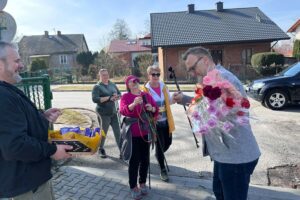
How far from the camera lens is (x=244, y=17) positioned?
2906 cm

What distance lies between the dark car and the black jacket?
378 inches

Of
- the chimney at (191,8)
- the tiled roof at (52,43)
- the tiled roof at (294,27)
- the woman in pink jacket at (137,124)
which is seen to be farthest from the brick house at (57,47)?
the woman in pink jacket at (137,124)

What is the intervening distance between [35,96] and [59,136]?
10.8ft

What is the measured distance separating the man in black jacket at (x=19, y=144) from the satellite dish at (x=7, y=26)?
204 centimetres

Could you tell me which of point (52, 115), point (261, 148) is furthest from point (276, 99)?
point (52, 115)

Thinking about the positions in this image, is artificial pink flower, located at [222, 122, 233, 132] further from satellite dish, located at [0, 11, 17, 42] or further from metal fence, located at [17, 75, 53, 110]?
metal fence, located at [17, 75, 53, 110]

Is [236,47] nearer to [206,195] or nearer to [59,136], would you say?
[206,195]

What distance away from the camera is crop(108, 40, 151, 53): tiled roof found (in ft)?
163

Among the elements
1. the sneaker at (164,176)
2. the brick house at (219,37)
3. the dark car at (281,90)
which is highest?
the brick house at (219,37)

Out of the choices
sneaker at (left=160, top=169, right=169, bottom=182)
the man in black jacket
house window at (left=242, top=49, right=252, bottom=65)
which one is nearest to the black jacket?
the man in black jacket

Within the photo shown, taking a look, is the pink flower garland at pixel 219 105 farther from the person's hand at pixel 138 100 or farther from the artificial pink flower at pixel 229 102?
the person's hand at pixel 138 100

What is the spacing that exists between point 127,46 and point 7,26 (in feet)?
158

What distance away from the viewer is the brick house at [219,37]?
2598cm

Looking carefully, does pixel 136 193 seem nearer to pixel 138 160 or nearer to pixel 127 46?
pixel 138 160
